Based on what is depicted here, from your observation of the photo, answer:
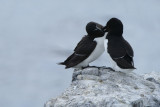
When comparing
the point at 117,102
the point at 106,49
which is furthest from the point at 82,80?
the point at 106,49

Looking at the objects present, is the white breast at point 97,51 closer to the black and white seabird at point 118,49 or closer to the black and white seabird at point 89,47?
the black and white seabird at point 89,47

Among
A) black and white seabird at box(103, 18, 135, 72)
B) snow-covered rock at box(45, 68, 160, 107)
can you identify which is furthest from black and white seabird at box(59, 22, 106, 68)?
snow-covered rock at box(45, 68, 160, 107)

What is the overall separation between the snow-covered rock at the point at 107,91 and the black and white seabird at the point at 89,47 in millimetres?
2189

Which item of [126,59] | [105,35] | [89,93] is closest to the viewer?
[89,93]

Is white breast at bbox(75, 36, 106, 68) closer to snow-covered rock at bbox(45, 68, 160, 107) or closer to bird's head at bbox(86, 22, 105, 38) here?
bird's head at bbox(86, 22, 105, 38)

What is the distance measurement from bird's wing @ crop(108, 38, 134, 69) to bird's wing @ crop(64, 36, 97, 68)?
111 cm

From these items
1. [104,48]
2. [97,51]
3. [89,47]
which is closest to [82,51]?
[89,47]

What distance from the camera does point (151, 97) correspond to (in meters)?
9.32

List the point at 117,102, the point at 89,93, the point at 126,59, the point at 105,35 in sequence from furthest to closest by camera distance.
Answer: the point at 105,35 → the point at 126,59 → the point at 89,93 → the point at 117,102

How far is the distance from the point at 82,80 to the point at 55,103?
1213 millimetres

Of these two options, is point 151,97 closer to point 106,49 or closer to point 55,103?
point 55,103

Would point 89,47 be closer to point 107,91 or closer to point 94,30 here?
point 94,30

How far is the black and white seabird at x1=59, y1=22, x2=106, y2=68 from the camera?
13.2 m

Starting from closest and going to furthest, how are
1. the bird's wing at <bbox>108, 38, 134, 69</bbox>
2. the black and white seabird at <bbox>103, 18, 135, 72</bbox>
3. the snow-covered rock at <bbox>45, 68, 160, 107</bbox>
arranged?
the snow-covered rock at <bbox>45, 68, 160, 107</bbox>, the black and white seabird at <bbox>103, 18, 135, 72</bbox>, the bird's wing at <bbox>108, 38, 134, 69</bbox>
